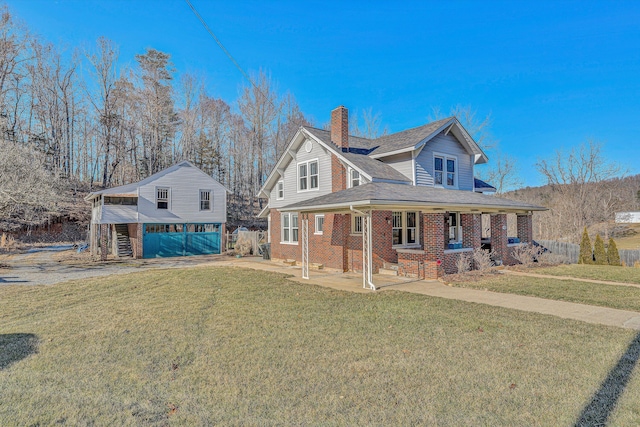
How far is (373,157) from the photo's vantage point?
1571 centimetres

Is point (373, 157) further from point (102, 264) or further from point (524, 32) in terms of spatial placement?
point (102, 264)

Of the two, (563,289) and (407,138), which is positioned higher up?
(407,138)

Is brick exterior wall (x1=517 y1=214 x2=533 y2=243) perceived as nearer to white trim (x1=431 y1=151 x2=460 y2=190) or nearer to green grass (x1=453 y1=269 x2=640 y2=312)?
white trim (x1=431 y1=151 x2=460 y2=190)

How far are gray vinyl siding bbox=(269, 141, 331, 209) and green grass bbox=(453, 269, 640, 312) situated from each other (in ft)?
24.1

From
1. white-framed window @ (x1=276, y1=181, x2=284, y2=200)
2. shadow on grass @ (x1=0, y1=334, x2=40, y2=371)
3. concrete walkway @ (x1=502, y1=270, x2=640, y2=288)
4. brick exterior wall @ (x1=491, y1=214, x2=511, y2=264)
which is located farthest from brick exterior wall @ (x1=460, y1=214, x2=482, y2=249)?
shadow on grass @ (x1=0, y1=334, x2=40, y2=371)

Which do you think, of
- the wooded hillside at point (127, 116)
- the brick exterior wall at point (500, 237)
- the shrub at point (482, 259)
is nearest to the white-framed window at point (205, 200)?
the wooded hillside at point (127, 116)

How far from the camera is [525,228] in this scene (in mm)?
16750

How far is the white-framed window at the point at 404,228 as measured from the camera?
543 inches

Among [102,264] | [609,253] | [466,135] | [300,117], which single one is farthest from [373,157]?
[300,117]

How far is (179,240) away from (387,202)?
18.7 meters

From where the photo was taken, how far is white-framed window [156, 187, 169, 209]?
2353 centimetres

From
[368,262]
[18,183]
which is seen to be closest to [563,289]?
[368,262]

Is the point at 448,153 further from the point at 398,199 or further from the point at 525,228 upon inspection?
the point at 398,199

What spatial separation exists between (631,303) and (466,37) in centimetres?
1723
